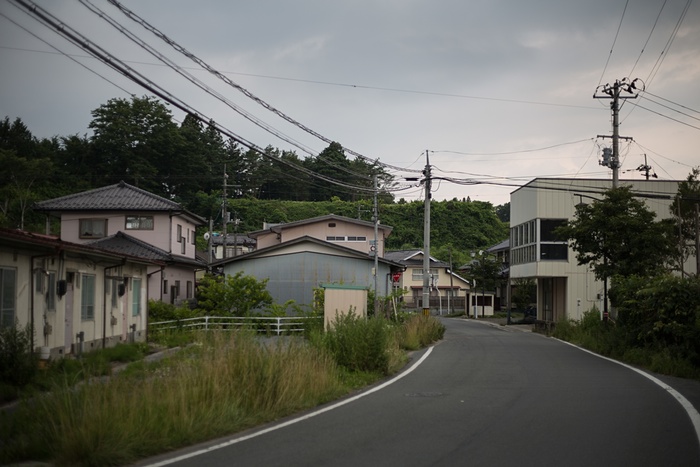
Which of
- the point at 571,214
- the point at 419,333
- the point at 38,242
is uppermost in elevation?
the point at 571,214

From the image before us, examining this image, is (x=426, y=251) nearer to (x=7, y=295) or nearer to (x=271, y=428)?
(x=7, y=295)

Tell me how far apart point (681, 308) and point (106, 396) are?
15.9 meters

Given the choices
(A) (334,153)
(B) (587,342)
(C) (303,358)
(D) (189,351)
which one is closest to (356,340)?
(C) (303,358)

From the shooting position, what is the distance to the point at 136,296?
2650cm

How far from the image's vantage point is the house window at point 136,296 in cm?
2595

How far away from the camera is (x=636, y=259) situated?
88.6 feet

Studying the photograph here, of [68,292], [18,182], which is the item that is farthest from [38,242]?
[18,182]

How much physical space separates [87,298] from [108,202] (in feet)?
71.1

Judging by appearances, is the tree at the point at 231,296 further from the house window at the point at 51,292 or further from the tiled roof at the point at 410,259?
the tiled roof at the point at 410,259

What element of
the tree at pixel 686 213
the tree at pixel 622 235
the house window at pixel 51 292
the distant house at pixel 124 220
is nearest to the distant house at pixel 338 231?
the distant house at pixel 124 220

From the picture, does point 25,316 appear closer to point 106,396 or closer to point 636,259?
point 106,396

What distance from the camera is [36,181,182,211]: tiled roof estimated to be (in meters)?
40.5

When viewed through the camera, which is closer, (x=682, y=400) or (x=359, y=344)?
(x=682, y=400)

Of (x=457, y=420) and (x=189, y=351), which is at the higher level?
(x=189, y=351)
